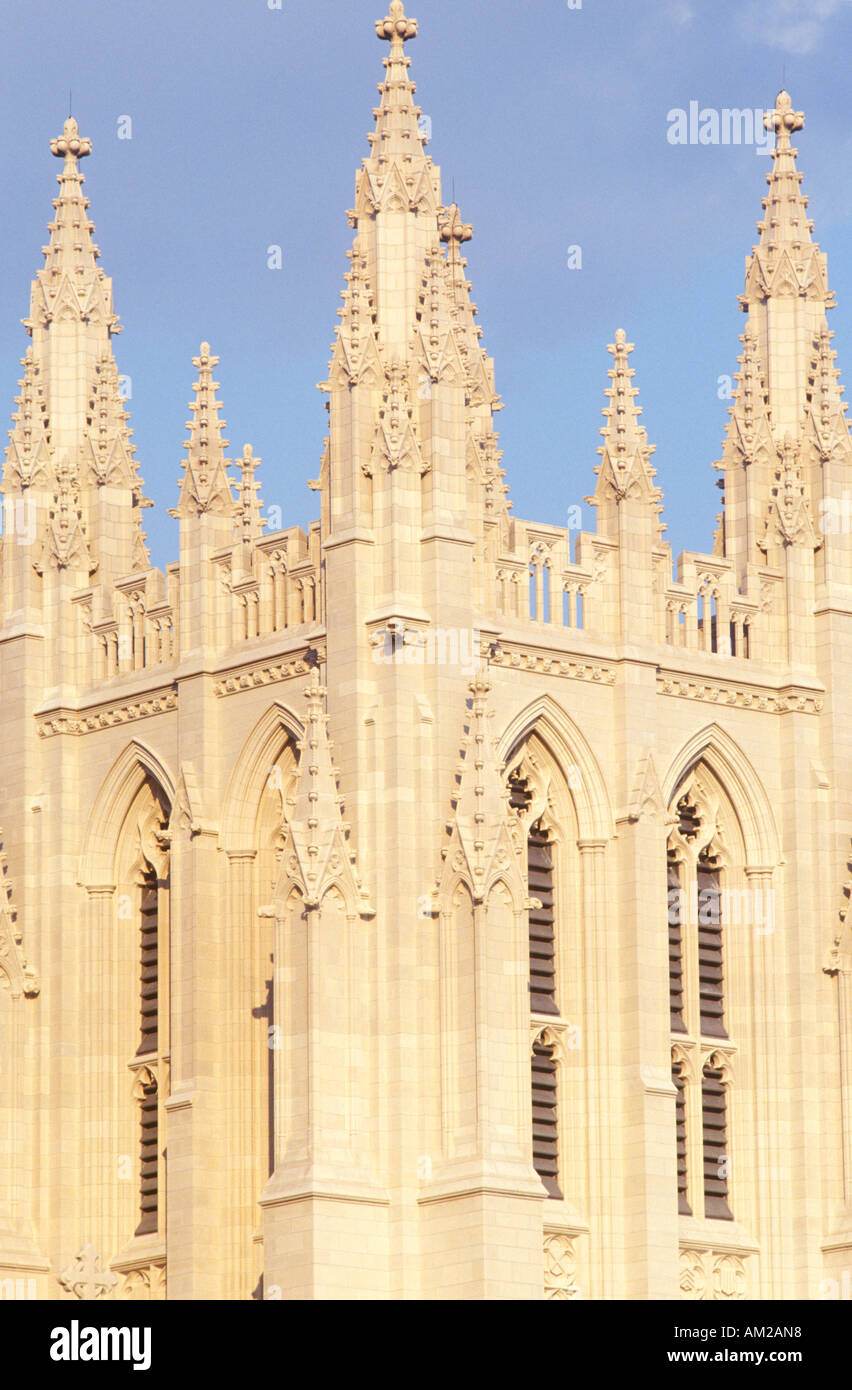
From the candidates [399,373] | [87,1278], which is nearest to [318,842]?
[399,373]

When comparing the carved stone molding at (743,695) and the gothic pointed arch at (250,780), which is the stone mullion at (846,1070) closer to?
the carved stone molding at (743,695)

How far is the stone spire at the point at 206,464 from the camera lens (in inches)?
2677

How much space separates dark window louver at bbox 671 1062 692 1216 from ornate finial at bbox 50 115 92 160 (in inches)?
661

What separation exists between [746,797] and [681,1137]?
5.04m

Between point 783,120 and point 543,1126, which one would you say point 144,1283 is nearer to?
point 543,1126

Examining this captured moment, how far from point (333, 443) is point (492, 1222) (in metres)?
10.9

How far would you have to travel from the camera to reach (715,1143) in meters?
68.2

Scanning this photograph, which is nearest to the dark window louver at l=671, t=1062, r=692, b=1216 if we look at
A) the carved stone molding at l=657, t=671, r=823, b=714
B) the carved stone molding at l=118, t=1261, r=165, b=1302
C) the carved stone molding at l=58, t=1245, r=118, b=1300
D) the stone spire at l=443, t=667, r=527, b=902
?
the carved stone molding at l=657, t=671, r=823, b=714

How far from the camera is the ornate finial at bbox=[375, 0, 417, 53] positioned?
66875 millimetres

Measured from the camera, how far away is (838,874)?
69500mm

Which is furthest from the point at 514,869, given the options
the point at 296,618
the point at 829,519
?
the point at 829,519

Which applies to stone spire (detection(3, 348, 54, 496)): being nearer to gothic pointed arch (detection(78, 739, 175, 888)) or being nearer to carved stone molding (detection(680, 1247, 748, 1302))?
gothic pointed arch (detection(78, 739, 175, 888))
